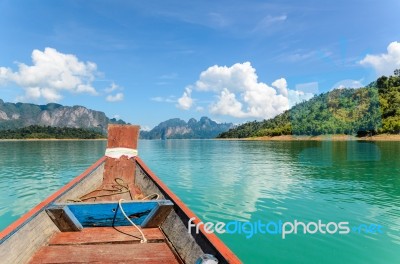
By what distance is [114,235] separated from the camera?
554cm

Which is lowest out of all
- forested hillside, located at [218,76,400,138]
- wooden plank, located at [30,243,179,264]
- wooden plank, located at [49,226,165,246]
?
wooden plank, located at [30,243,179,264]

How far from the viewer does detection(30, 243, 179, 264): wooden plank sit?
175 inches

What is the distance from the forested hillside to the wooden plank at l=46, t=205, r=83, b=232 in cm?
11554

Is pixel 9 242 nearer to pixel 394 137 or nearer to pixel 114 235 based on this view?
pixel 114 235

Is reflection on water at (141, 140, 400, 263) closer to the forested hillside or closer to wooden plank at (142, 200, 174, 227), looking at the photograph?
wooden plank at (142, 200, 174, 227)

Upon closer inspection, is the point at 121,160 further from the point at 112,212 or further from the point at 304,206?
the point at 304,206

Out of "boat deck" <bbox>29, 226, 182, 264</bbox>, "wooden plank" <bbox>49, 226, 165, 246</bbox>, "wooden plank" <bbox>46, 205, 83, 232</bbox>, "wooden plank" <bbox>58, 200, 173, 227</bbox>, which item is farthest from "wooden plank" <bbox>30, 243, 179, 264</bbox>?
"wooden plank" <bbox>58, 200, 173, 227</bbox>

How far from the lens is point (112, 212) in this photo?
593 centimetres

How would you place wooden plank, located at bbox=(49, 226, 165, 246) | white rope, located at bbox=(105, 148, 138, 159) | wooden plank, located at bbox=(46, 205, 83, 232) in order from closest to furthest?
wooden plank, located at bbox=(49, 226, 165, 246)
wooden plank, located at bbox=(46, 205, 83, 232)
white rope, located at bbox=(105, 148, 138, 159)

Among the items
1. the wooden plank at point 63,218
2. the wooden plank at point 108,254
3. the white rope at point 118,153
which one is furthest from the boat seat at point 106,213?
the white rope at point 118,153

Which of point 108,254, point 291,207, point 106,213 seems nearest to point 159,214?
point 106,213

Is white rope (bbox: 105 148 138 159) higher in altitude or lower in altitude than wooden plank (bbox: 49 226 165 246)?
higher

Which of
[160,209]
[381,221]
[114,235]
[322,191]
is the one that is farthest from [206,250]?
[322,191]

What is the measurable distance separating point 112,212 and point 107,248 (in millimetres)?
1075
